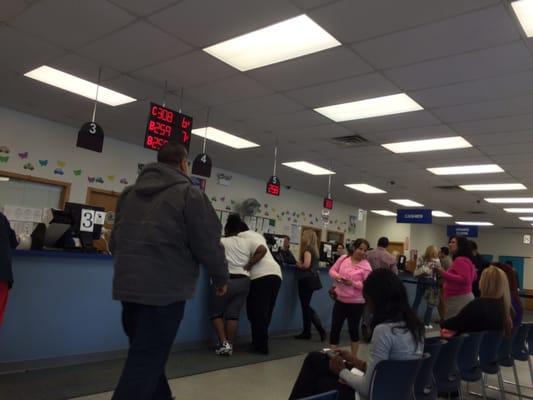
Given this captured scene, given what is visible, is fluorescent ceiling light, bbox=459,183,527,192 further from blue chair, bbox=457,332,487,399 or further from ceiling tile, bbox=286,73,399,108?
blue chair, bbox=457,332,487,399

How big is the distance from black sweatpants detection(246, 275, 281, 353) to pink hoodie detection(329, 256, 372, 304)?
0.72 m

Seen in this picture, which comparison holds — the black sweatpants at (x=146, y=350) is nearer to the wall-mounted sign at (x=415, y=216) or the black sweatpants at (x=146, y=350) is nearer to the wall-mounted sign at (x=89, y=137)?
the wall-mounted sign at (x=89, y=137)

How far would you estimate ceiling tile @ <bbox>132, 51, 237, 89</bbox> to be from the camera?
4316 millimetres

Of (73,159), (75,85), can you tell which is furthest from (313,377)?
(73,159)

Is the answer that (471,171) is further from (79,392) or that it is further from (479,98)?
(79,392)

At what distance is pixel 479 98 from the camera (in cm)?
464

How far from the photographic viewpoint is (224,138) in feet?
24.0

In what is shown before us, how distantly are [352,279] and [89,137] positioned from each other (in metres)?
3.34

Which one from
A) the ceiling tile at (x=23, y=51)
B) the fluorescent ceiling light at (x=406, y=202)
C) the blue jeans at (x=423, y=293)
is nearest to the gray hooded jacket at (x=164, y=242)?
the ceiling tile at (x=23, y=51)

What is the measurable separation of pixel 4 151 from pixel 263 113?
12.8 feet

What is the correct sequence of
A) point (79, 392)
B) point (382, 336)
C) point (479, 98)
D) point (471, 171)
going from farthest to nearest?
point (471, 171), point (479, 98), point (79, 392), point (382, 336)

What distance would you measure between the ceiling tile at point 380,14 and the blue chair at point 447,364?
2.29 metres

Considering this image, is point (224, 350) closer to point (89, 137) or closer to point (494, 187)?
point (89, 137)

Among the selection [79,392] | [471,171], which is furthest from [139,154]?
[471,171]
